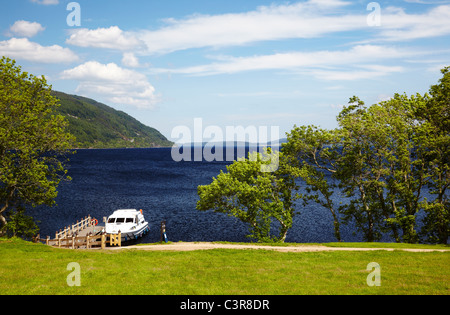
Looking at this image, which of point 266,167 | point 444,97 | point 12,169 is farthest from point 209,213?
point 444,97

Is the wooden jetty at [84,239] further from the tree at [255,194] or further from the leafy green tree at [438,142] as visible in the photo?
the leafy green tree at [438,142]

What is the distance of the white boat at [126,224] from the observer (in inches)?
1818

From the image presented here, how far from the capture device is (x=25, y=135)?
30.9 metres

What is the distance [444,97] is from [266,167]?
18.8 meters

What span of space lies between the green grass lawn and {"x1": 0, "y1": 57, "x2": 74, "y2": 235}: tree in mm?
9334

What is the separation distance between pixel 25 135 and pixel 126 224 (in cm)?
2093

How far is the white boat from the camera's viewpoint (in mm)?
46188

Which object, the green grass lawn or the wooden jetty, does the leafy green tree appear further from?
the wooden jetty

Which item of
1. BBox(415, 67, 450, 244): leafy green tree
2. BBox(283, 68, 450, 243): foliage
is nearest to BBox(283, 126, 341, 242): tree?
BBox(283, 68, 450, 243): foliage

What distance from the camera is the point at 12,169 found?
30844 millimetres

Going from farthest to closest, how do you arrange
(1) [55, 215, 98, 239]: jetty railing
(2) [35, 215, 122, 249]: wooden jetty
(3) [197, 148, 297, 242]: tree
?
(1) [55, 215, 98, 239]: jetty railing < (3) [197, 148, 297, 242]: tree < (2) [35, 215, 122, 249]: wooden jetty

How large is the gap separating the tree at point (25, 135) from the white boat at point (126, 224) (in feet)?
46.9
